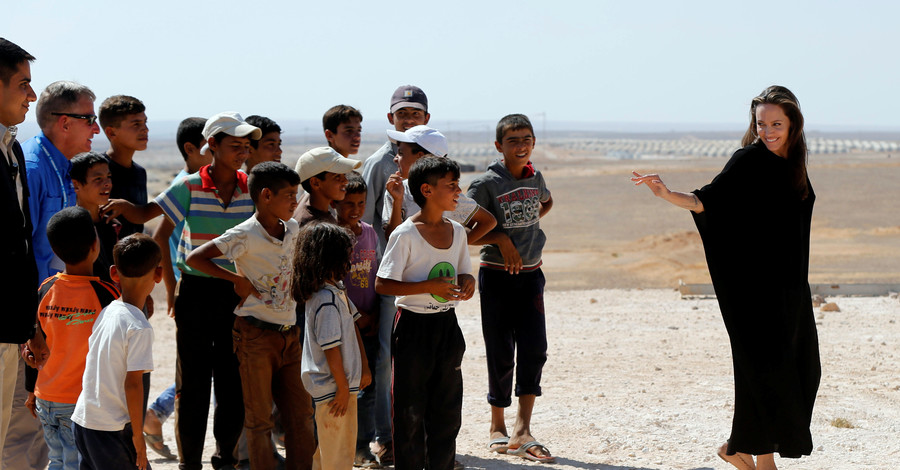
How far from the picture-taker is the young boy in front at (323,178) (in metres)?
5.13

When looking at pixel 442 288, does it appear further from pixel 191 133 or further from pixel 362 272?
pixel 191 133

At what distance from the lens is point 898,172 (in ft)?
154

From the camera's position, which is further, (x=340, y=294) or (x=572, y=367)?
(x=572, y=367)

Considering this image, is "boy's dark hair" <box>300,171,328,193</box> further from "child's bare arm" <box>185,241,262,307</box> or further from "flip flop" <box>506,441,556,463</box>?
"flip flop" <box>506,441,556,463</box>

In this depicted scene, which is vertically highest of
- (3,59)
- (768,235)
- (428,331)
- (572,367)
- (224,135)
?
(3,59)

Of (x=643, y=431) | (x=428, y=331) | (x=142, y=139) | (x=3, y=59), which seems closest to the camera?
(x=3, y=59)

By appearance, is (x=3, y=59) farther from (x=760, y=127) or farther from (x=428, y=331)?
(x=760, y=127)

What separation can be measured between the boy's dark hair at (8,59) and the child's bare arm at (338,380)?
1.84m

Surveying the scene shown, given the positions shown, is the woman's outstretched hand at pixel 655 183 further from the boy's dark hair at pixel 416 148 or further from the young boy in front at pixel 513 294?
the boy's dark hair at pixel 416 148

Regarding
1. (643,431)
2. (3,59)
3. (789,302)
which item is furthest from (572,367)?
(3,59)

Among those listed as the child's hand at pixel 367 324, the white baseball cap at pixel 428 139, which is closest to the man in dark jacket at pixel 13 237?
the child's hand at pixel 367 324

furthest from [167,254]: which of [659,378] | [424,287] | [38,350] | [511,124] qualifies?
[659,378]

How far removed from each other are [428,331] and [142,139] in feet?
Answer: 7.26

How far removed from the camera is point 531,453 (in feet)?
19.0
